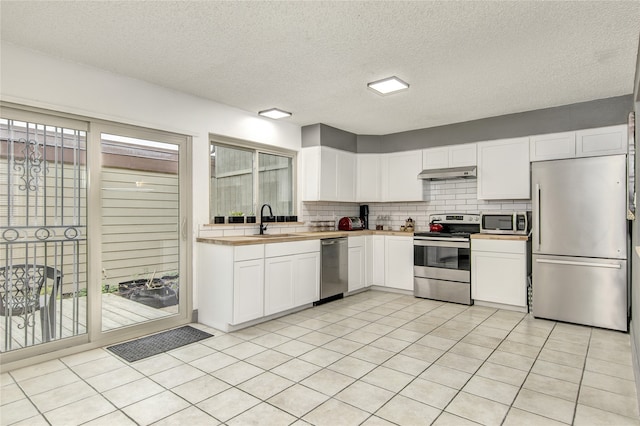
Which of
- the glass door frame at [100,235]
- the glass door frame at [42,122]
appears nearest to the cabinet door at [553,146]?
the glass door frame at [100,235]

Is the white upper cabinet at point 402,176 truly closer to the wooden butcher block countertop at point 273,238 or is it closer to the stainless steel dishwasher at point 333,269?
the wooden butcher block countertop at point 273,238

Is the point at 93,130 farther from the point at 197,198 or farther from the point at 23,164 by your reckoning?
the point at 197,198

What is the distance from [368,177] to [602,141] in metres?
3.00

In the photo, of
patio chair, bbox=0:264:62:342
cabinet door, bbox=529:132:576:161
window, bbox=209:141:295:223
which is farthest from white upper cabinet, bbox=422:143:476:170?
patio chair, bbox=0:264:62:342

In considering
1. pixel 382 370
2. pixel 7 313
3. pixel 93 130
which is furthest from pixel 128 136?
pixel 382 370

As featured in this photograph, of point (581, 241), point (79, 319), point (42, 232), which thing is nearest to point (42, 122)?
point (42, 232)

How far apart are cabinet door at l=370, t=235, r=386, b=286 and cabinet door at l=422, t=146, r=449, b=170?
Result: 1.28 metres

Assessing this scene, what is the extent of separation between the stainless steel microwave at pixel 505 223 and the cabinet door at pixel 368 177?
171cm

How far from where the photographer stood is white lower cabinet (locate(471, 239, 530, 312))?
4.39 meters

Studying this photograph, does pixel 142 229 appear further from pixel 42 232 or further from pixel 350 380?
pixel 350 380

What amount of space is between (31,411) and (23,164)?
1.86 meters

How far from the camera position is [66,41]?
2.76 m

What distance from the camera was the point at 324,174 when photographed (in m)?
5.30

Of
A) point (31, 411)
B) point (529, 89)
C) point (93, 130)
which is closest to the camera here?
point (31, 411)
